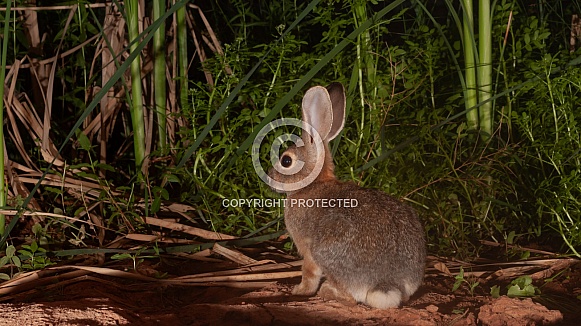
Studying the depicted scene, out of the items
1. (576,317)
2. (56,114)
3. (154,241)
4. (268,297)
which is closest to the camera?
(576,317)

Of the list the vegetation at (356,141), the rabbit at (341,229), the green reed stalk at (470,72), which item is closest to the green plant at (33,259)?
the vegetation at (356,141)

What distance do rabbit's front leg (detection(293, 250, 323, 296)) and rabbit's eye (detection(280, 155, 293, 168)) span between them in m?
0.45

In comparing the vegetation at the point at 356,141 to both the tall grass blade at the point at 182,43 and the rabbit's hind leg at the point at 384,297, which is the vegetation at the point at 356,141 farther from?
the rabbit's hind leg at the point at 384,297

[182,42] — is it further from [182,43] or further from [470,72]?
[470,72]

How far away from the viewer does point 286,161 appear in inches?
143

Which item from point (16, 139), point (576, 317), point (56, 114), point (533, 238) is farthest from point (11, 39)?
point (576, 317)

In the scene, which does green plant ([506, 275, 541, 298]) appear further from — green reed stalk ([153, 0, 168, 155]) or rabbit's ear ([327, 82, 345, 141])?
green reed stalk ([153, 0, 168, 155])

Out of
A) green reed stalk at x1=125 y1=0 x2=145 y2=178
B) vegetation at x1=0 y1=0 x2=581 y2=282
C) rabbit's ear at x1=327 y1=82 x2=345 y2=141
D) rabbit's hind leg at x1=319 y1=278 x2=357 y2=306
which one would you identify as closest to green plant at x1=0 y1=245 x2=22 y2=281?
vegetation at x1=0 y1=0 x2=581 y2=282

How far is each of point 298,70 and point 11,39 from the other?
7.04ft

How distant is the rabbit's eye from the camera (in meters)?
3.61

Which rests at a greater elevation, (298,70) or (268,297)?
(298,70)

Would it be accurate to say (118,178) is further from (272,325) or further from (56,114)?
(272,325)

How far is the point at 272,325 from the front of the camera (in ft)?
9.57

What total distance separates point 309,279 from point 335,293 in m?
0.16
